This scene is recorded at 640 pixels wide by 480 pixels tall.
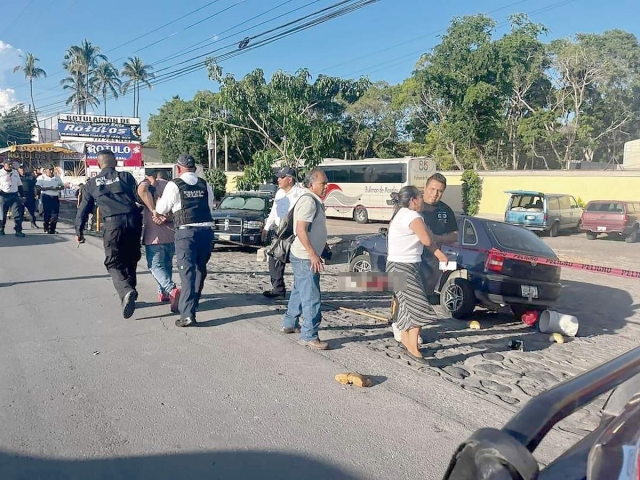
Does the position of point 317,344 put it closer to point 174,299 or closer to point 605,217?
point 174,299

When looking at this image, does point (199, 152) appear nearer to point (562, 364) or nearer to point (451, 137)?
point (451, 137)

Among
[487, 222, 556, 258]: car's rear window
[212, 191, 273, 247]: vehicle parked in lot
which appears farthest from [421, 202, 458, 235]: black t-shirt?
[212, 191, 273, 247]: vehicle parked in lot

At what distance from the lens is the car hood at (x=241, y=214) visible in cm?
1395

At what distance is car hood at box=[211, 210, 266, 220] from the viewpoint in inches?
549

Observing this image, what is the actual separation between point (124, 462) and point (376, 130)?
1825 inches

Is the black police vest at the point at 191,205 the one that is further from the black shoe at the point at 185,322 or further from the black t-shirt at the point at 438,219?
the black t-shirt at the point at 438,219

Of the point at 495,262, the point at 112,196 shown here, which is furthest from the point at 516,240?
the point at 112,196

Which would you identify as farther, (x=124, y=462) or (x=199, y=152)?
(x=199, y=152)

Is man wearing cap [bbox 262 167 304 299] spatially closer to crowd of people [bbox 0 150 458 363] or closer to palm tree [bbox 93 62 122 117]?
crowd of people [bbox 0 150 458 363]

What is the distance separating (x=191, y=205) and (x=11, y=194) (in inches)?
388

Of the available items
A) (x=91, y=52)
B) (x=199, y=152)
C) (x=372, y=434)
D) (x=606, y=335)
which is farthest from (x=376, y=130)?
(x=372, y=434)

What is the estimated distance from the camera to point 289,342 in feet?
19.6

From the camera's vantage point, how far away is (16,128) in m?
76.7

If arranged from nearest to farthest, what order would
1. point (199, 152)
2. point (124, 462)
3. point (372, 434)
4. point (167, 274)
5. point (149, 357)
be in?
point (124, 462) → point (372, 434) → point (149, 357) → point (167, 274) → point (199, 152)
